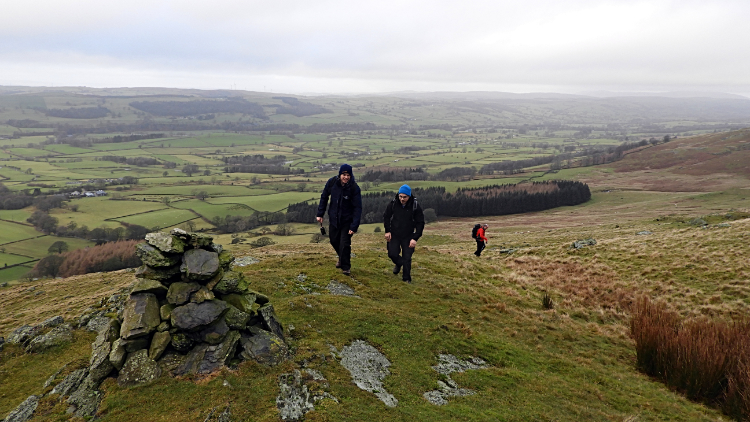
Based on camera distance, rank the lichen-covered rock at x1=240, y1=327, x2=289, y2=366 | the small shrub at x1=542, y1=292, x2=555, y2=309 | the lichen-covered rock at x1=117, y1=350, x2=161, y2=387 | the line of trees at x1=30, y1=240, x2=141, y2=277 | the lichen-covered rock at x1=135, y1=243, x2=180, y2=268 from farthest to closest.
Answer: the line of trees at x1=30, y1=240, x2=141, y2=277
the small shrub at x1=542, y1=292, x2=555, y2=309
the lichen-covered rock at x1=135, y1=243, x2=180, y2=268
the lichen-covered rock at x1=240, y1=327, x2=289, y2=366
the lichen-covered rock at x1=117, y1=350, x2=161, y2=387

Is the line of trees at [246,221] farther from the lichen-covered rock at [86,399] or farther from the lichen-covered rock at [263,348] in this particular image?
the lichen-covered rock at [86,399]

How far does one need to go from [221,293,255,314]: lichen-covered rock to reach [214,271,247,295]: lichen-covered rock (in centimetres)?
13

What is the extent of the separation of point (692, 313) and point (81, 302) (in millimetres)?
29044

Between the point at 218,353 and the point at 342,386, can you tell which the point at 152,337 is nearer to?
the point at 218,353

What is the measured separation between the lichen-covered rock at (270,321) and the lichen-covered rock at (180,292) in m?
1.80

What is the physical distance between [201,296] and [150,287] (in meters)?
1.28

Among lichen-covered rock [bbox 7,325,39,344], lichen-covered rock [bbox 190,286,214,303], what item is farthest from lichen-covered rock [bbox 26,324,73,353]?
lichen-covered rock [bbox 190,286,214,303]

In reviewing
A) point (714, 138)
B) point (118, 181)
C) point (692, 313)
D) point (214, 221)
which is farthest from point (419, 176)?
point (692, 313)

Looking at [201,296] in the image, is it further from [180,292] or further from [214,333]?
[214,333]

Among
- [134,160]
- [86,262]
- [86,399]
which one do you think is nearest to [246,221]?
[86,262]

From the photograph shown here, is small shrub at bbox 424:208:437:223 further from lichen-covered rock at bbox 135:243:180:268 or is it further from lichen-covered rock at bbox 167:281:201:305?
lichen-covered rock at bbox 135:243:180:268

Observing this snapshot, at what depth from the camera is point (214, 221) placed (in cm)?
8825

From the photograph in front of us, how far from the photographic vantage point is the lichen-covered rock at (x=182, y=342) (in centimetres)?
934

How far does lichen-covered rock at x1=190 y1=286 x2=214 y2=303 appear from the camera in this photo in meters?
9.77
